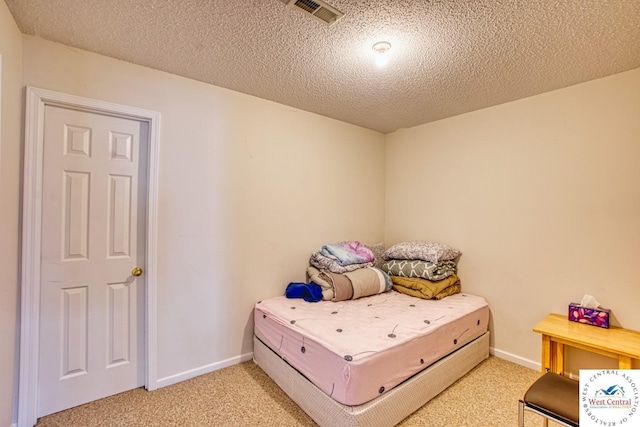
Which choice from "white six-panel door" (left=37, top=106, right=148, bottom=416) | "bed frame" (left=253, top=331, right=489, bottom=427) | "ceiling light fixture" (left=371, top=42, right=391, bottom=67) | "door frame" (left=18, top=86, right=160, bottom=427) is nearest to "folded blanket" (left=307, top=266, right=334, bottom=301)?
"bed frame" (left=253, top=331, right=489, bottom=427)

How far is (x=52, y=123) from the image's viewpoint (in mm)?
1929

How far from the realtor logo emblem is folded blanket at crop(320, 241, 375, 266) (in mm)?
1873

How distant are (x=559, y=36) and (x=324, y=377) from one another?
2403 millimetres

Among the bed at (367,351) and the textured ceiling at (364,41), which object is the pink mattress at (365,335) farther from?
the textured ceiling at (364,41)

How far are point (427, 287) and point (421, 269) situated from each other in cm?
19

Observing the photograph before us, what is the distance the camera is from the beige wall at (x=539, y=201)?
2188 millimetres

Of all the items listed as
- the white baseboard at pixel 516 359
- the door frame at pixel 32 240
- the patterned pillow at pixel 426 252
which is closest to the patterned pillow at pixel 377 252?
the patterned pillow at pixel 426 252

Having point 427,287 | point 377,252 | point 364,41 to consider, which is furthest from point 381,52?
point 377,252

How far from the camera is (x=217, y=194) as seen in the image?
2.51 meters

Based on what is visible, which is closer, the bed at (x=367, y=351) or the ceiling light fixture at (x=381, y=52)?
the bed at (x=367, y=351)

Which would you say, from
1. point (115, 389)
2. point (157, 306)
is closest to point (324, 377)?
point (157, 306)

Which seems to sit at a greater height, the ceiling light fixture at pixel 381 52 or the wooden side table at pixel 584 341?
the ceiling light fixture at pixel 381 52

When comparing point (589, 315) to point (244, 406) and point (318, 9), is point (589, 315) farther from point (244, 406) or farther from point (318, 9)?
point (318, 9)

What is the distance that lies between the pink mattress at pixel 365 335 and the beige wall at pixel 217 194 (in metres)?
0.38
